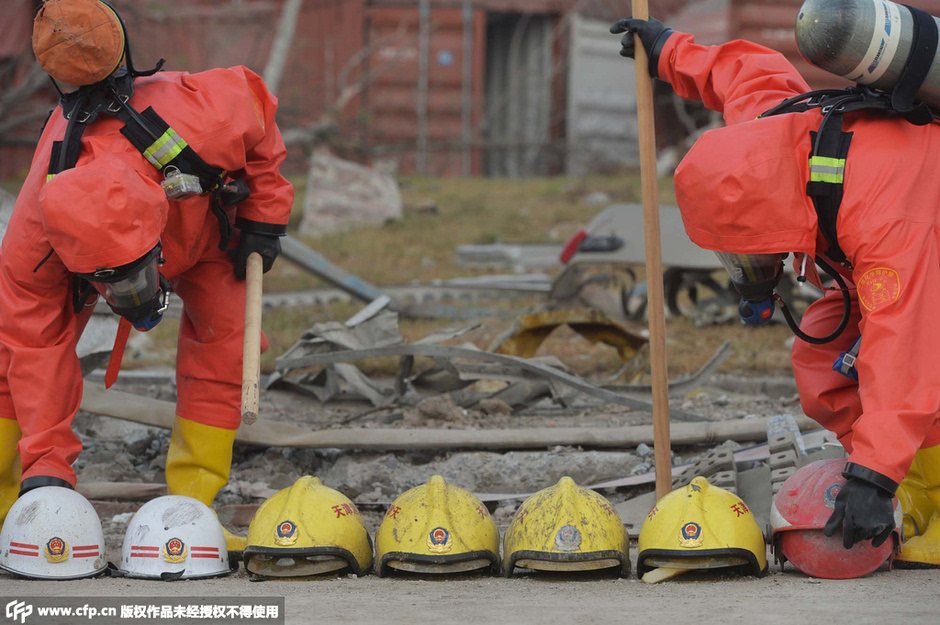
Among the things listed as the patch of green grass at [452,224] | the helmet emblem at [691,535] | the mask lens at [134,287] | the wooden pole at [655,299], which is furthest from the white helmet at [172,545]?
the patch of green grass at [452,224]

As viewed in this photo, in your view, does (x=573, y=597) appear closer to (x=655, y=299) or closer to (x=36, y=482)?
(x=655, y=299)

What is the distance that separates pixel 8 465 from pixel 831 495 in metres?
2.83

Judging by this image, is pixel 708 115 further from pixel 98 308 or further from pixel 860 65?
pixel 860 65

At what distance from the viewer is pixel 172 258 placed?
404 centimetres

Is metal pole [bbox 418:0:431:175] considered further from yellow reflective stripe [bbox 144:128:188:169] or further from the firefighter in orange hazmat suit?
the firefighter in orange hazmat suit

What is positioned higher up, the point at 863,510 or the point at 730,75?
the point at 730,75

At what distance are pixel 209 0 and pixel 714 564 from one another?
1456cm

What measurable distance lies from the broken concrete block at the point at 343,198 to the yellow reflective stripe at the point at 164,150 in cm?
853

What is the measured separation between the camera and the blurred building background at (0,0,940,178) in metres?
15.8

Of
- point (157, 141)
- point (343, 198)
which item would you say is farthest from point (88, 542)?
point (343, 198)

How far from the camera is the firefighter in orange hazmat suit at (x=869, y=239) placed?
313 centimetres

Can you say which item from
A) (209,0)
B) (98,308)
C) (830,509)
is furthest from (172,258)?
(209,0)

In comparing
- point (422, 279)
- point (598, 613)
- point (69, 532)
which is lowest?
point (598, 613)

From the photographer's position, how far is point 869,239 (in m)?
3.20
